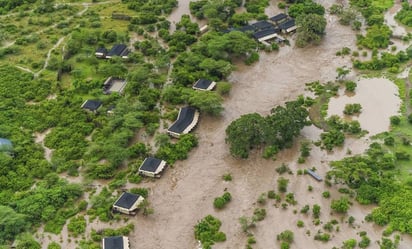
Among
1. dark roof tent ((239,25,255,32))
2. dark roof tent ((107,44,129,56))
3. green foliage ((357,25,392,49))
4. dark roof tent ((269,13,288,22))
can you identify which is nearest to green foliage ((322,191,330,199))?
green foliage ((357,25,392,49))

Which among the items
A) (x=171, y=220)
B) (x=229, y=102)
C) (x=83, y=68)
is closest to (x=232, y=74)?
(x=229, y=102)

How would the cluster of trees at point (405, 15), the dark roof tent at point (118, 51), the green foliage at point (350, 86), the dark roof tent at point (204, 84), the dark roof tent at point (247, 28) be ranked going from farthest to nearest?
the cluster of trees at point (405, 15), the dark roof tent at point (247, 28), the dark roof tent at point (118, 51), the green foliage at point (350, 86), the dark roof tent at point (204, 84)

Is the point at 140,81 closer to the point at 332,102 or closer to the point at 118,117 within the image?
the point at 118,117

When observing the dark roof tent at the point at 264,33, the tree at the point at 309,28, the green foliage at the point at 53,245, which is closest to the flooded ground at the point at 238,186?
the green foliage at the point at 53,245

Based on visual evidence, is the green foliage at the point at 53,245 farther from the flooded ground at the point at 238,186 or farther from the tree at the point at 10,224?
the flooded ground at the point at 238,186

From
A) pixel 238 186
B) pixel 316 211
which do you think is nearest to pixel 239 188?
pixel 238 186

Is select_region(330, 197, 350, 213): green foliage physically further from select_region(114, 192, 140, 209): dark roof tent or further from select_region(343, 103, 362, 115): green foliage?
select_region(114, 192, 140, 209): dark roof tent

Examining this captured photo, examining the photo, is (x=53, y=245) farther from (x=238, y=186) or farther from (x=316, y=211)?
(x=316, y=211)
